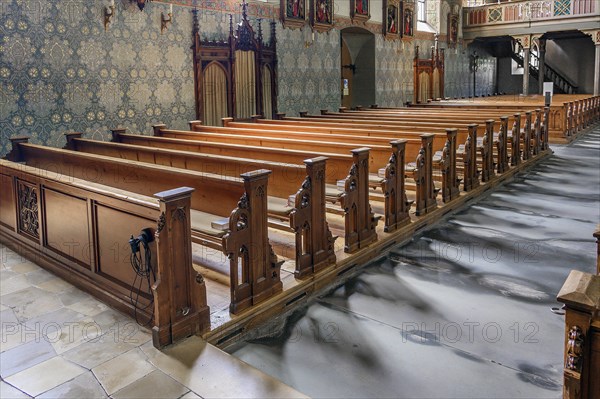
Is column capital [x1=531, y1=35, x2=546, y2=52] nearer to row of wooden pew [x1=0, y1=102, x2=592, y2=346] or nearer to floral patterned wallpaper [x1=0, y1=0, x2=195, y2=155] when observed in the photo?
floral patterned wallpaper [x1=0, y1=0, x2=195, y2=155]

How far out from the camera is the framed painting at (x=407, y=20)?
1549 cm

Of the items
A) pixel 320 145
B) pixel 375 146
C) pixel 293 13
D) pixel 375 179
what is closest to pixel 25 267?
pixel 320 145

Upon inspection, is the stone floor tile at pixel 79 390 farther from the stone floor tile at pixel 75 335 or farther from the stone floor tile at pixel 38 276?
the stone floor tile at pixel 38 276

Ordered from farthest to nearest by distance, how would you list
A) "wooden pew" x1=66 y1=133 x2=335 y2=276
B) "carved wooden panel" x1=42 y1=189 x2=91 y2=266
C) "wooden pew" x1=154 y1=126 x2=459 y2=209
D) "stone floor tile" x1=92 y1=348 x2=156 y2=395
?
"wooden pew" x1=154 y1=126 x2=459 y2=209, "wooden pew" x1=66 y1=133 x2=335 y2=276, "carved wooden panel" x1=42 y1=189 x2=91 y2=266, "stone floor tile" x1=92 y1=348 x2=156 y2=395

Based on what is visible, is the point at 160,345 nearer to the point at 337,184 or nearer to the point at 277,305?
the point at 277,305

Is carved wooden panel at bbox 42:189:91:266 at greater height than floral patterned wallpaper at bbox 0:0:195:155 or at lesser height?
lesser

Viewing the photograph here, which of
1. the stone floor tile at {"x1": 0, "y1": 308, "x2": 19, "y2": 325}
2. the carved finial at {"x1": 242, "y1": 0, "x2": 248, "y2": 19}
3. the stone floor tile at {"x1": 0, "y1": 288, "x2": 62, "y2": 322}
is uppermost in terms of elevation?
the carved finial at {"x1": 242, "y1": 0, "x2": 248, "y2": 19}

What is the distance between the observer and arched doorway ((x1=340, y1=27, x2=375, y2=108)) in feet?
47.6

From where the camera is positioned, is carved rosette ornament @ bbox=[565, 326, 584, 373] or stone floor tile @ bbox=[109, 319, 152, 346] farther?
stone floor tile @ bbox=[109, 319, 152, 346]

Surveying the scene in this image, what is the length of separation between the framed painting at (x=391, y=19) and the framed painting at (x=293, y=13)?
374cm

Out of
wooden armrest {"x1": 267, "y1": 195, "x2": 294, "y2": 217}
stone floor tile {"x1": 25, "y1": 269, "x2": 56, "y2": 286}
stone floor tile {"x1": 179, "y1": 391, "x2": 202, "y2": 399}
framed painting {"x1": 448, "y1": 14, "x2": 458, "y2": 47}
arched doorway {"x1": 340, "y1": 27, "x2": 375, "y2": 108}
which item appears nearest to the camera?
stone floor tile {"x1": 179, "y1": 391, "x2": 202, "y2": 399}

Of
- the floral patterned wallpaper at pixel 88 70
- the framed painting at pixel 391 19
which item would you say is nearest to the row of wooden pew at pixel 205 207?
the floral patterned wallpaper at pixel 88 70

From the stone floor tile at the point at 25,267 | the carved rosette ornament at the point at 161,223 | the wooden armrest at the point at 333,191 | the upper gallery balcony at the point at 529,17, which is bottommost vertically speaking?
the stone floor tile at the point at 25,267

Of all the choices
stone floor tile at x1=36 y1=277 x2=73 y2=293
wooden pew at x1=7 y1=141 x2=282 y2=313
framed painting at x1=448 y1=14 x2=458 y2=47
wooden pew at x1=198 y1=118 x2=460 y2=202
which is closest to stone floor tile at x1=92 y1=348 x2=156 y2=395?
wooden pew at x1=7 y1=141 x2=282 y2=313
